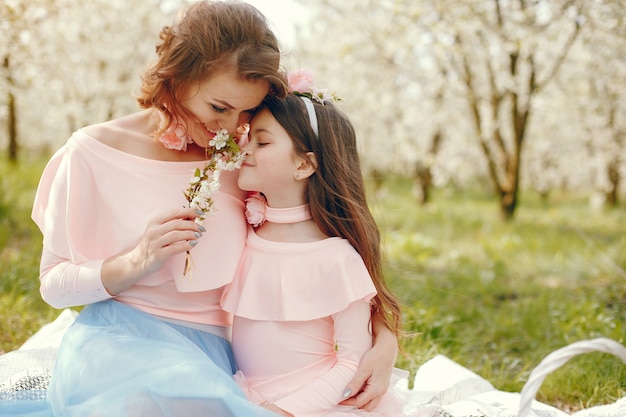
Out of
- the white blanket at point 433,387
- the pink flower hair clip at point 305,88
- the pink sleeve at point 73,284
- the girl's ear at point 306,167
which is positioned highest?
the pink flower hair clip at point 305,88

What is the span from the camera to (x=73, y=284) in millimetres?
1964

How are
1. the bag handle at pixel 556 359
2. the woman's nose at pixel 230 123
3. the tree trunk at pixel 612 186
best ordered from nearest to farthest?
the bag handle at pixel 556 359, the woman's nose at pixel 230 123, the tree trunk at pixel 612 186

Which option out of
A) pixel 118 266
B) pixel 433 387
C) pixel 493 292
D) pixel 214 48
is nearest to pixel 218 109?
pixel 214 48

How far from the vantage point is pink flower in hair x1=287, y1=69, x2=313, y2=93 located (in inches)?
88.4

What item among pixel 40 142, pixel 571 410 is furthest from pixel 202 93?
pixel 40 142

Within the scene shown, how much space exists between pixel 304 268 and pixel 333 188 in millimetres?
301

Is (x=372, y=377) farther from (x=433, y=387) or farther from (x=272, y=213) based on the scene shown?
(x=433, y=387)

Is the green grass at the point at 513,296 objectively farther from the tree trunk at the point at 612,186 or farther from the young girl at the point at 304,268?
the tree trunk at the point at 612,186

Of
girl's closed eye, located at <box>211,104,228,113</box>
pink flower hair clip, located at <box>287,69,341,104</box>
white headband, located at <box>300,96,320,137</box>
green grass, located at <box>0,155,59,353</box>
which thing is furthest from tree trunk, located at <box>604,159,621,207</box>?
girl's closed eye, located at <box>211,104,228,113</box>

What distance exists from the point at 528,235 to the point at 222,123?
5.44 meters

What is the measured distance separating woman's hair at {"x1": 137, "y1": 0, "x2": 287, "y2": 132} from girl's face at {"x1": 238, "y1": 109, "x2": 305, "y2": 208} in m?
0.14

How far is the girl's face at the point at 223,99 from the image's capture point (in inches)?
77.6

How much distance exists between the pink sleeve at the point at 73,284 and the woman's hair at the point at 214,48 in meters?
0.59

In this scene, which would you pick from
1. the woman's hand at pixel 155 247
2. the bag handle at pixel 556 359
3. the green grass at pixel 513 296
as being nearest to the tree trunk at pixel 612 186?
the green grass at pixel 513 296
